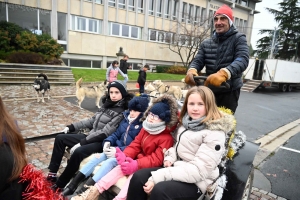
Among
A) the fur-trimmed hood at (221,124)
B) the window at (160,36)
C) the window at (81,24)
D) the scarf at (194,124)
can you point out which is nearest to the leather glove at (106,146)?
the scarf at (194,124)

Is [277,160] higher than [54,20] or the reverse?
the reverse

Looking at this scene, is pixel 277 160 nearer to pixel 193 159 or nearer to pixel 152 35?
pixel 193 159

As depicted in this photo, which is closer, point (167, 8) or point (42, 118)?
point (42, 118)

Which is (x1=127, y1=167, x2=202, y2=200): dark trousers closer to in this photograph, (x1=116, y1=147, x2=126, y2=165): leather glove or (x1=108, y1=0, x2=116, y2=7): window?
(x1=116, y1=147, x2=126, y2=165): leather glove

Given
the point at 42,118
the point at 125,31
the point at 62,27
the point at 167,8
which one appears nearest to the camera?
the point at 42,118

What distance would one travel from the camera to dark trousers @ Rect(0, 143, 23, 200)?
4.46 feet

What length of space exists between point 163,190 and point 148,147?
603mm

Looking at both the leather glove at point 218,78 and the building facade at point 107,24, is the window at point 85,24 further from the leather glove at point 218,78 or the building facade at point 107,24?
the leather glove at point 218,78

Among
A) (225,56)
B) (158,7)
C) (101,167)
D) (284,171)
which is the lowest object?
(284,171)

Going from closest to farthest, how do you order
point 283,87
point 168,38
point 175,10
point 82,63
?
point 283,87, point 82,63, point 168,38, point 175,10

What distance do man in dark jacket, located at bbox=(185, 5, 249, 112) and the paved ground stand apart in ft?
5.73

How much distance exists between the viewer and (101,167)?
2.23 metres

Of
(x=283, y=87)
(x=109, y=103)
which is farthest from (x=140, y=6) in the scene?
(x=109, y=103)

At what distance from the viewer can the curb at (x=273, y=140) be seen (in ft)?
15.3
